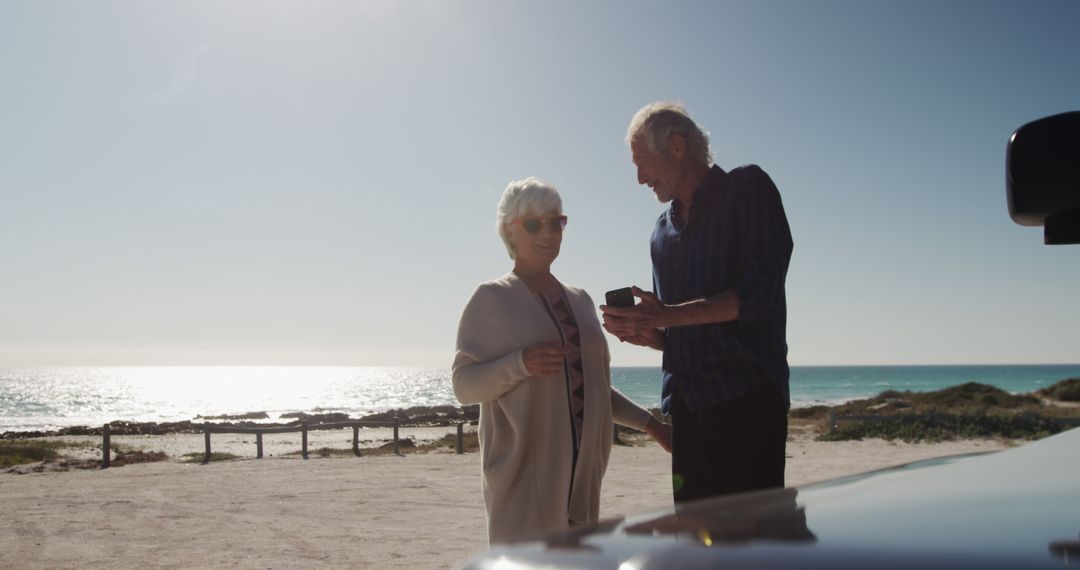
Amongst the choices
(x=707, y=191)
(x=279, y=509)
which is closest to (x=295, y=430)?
(x=279, y=509)

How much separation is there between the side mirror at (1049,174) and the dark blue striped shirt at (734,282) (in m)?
1.27

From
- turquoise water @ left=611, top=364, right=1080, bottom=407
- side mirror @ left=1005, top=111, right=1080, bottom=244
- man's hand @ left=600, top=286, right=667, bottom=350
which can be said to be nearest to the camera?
side mirror @ left=1005, top=111, right=1080, bottom=244

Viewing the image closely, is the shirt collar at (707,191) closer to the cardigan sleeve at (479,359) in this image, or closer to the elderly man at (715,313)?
the elderly man at (715,313)

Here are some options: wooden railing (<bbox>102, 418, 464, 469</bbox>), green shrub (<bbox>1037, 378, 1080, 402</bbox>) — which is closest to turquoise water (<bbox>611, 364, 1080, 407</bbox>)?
green shrub (<bbox>1037, 378, 1080, 402</bbox>)

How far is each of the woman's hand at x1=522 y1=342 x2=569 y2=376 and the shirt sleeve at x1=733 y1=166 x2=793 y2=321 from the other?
1.98ft

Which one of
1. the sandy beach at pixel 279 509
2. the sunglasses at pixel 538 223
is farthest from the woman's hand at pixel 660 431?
the sandy beach at pixel 279 509

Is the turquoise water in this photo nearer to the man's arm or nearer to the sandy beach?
the sandy beach

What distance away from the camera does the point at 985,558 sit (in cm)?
52

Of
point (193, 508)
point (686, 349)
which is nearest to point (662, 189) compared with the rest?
point (686, 349)

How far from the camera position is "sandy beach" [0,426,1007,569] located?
652 centimetres

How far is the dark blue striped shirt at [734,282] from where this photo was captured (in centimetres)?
237

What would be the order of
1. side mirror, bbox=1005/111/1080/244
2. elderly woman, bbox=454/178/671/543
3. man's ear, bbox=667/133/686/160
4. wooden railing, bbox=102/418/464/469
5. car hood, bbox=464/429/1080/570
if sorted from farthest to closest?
wooden railing, bbox=102/418/464/469 → elderly woman, bbox=454/178/671/543 → man's ear, bbox=667/133/686/160 → side mirror, bbox=1005/111/1080/244 → car hood, bbox=464/429/1080/570

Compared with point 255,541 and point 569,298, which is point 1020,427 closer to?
point 255,541

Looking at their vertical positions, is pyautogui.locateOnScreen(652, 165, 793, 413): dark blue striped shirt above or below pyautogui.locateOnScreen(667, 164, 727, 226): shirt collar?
below
